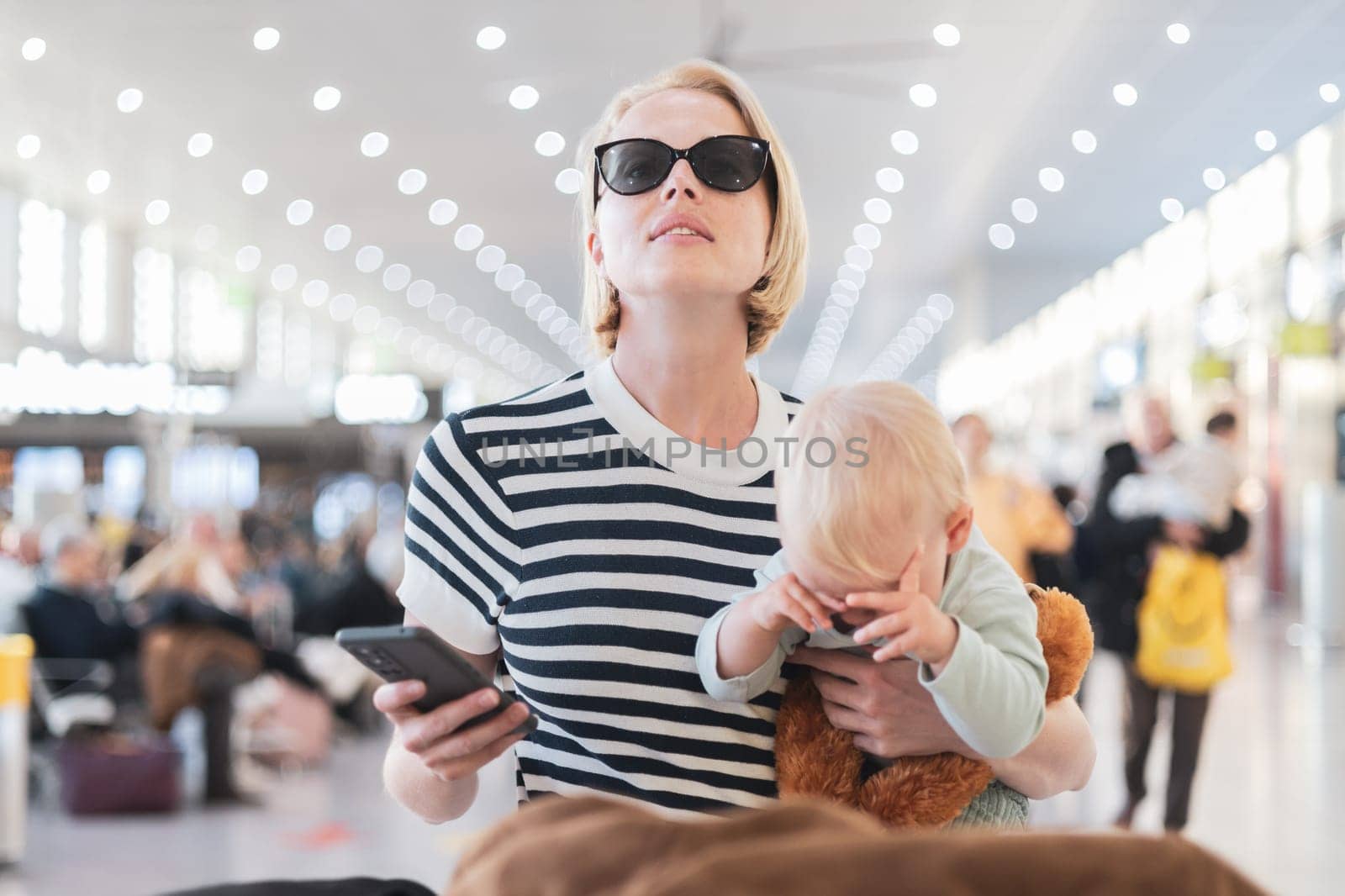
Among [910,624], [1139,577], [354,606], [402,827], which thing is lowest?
[402,827]

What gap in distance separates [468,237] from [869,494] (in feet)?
7.77

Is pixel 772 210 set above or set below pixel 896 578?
above

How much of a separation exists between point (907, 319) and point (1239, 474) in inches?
63.4

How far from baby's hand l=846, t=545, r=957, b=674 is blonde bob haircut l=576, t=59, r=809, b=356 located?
447mm

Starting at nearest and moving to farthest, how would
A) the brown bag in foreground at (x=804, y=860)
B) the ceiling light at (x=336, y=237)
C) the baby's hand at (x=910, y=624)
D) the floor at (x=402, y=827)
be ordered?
the brown bag in foreground at (x=804, y=860), the baby's hand at (x=910, y=624), the ceiling light at (x=336, y=237), the floor at (x=402, y=827)

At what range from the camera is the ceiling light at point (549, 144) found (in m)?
2.31

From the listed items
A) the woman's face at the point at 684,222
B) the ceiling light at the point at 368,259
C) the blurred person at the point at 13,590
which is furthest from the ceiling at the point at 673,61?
the blurred person at the point at 13,590

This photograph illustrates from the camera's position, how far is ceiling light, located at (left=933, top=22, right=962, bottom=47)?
219 cm

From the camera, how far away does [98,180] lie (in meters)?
2.76

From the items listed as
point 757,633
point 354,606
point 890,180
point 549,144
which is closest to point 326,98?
point 549,144

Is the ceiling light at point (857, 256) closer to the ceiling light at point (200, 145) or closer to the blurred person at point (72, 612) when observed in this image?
the ceiling light at point (200, 145)

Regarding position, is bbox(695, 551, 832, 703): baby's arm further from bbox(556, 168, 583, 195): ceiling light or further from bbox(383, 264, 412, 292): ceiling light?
bbox(383, 264, 412, 292): ceiling light

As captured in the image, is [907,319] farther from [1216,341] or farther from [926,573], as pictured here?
[1216,341]

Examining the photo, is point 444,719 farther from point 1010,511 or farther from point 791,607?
point 1010,511
